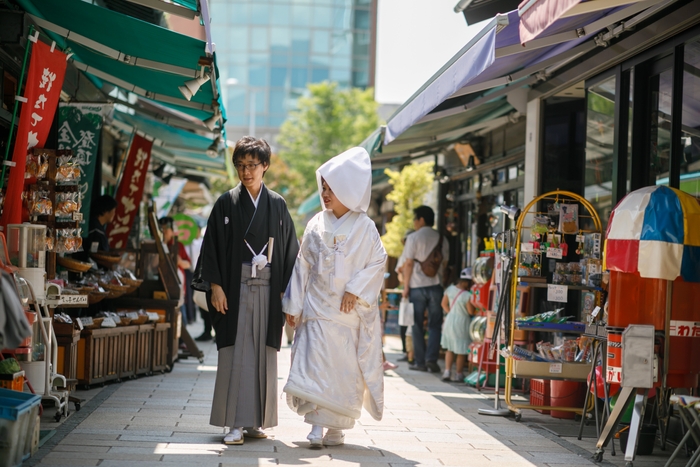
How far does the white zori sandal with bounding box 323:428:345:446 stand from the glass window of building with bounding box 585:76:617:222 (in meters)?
3.49

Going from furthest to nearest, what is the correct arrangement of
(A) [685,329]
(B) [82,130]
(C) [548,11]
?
(B) [82,130] < (A) [685,329] < (C) [548,11]

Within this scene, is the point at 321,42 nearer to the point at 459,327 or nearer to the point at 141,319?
the point at 459,327

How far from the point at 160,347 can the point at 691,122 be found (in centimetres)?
605

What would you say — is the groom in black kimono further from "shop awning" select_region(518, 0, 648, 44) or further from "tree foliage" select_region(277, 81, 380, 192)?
"tree foliage" select_region(277, 81, 380, 192)

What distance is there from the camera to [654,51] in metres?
6.84

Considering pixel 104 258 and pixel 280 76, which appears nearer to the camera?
pixel 104 258

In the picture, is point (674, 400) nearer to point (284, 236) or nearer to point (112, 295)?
point (284, 236)

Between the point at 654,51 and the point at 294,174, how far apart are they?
3532 centimetres

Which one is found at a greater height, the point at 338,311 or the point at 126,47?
the point at 126,47

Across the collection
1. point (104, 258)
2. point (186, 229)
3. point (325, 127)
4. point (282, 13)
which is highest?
point (282, 13)

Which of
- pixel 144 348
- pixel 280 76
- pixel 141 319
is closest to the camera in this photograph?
pixel 141 319

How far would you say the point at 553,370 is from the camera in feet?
23.7

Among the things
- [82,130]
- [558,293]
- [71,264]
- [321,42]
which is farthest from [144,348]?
[321,42]

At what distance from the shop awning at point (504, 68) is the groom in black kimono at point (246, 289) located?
1739 millimetres
